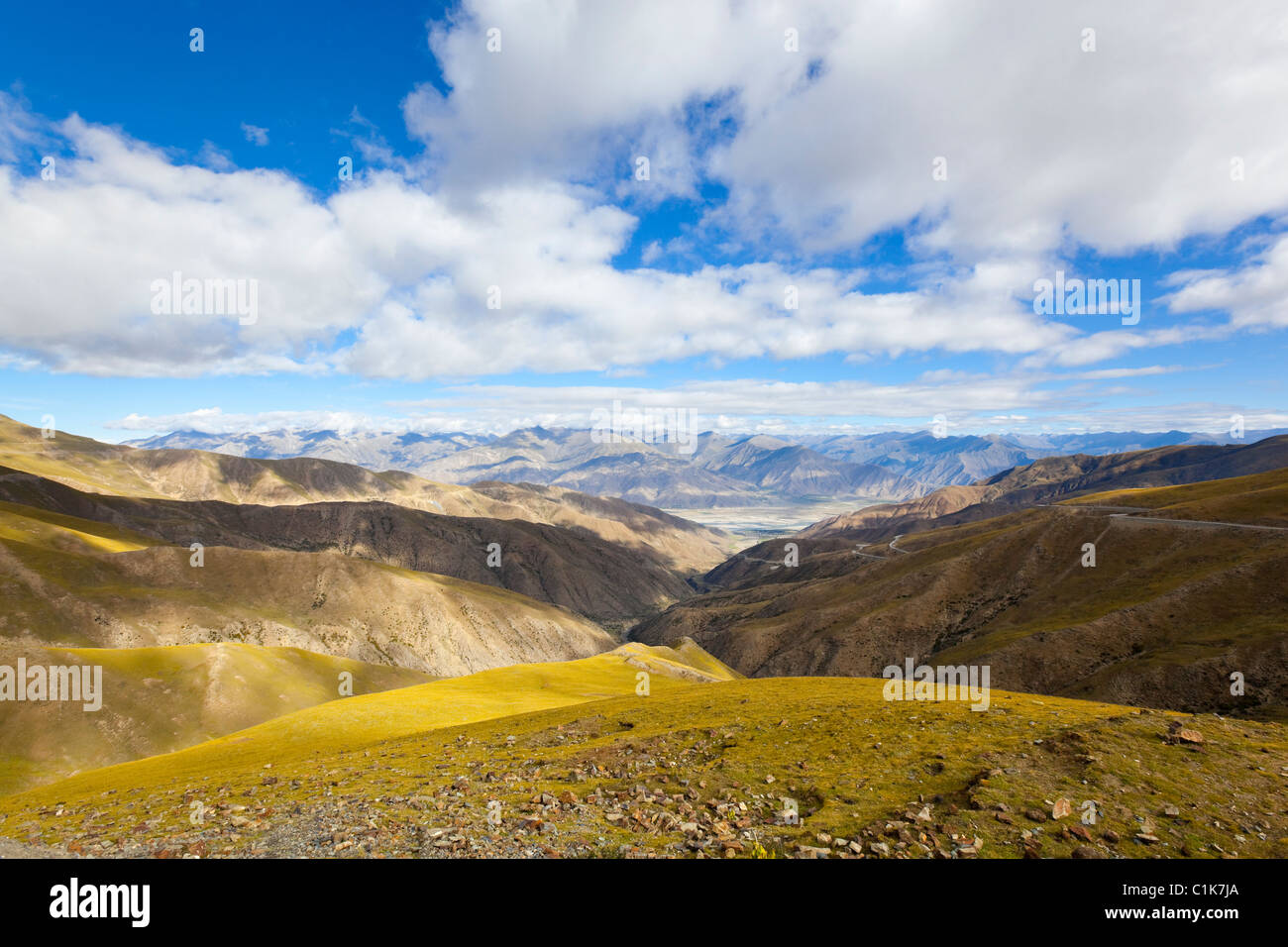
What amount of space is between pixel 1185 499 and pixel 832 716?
18275 centimetres

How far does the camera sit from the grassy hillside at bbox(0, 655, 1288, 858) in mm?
15719

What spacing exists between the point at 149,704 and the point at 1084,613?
15593 centimetres

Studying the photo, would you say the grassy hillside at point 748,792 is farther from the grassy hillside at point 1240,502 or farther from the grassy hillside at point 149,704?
the grassy hillside at point 1240,502

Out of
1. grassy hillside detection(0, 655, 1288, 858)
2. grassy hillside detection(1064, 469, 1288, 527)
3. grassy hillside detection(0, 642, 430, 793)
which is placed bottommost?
grassy hillside detection(0, 642, 430, 793)

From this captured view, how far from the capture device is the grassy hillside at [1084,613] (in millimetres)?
68375

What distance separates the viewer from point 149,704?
3177 inches

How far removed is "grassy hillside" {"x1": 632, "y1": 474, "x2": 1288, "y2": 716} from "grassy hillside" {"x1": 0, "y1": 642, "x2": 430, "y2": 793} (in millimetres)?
112617

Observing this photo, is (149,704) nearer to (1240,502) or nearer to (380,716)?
(380,716)

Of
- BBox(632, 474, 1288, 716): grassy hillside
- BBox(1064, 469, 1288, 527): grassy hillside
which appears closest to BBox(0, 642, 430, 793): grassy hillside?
BBox(632, 474, 1288, 716): grassy hillside

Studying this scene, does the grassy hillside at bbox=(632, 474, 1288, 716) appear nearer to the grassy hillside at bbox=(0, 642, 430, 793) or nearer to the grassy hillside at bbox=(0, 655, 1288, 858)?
the grassy hillside at bbox=(0, 655, 1288, 858)

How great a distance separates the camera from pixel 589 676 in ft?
290

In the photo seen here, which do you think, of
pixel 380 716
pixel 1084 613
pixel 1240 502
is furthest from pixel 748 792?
pixel 1240 502
